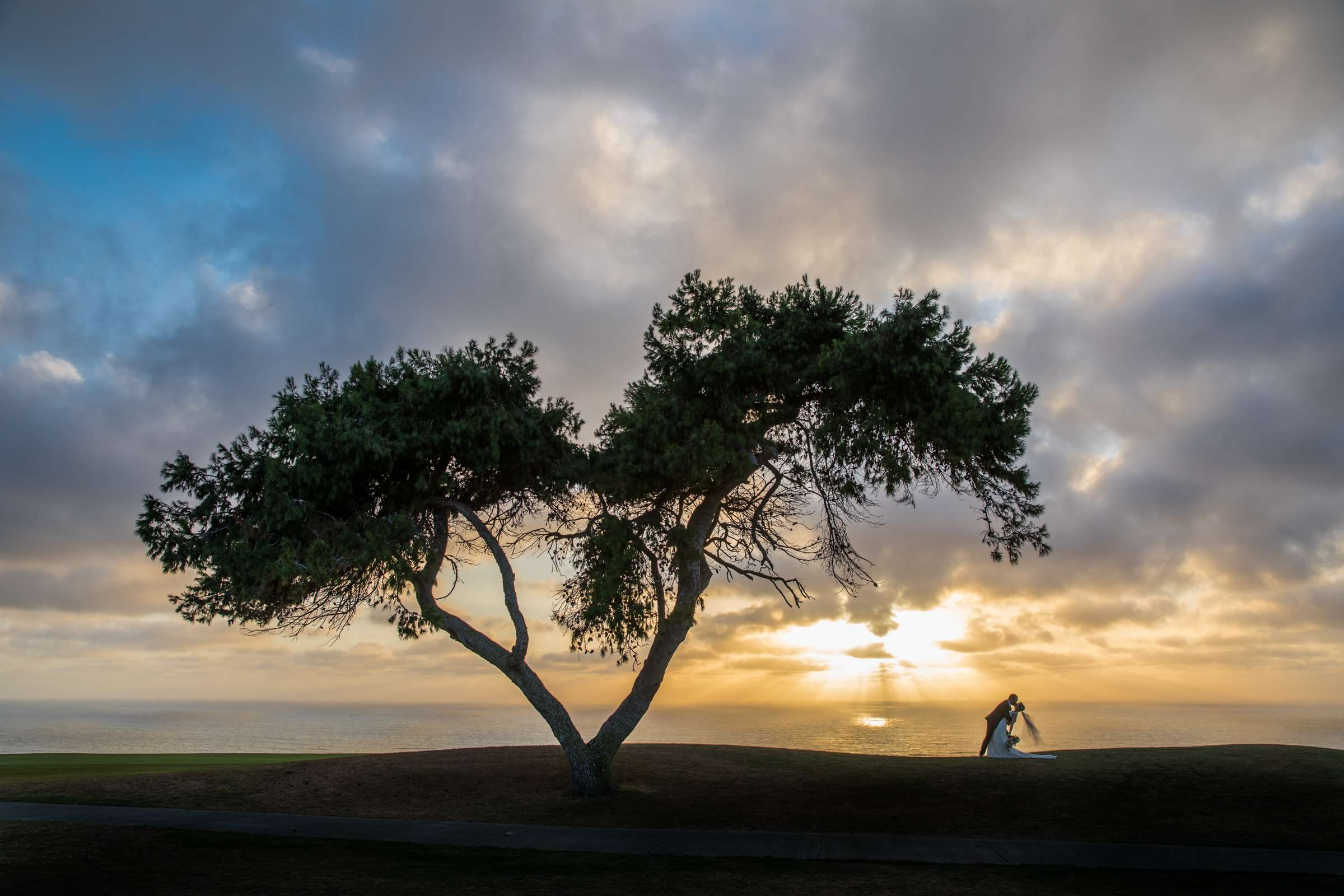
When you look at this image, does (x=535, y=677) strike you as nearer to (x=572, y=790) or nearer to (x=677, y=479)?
(x=572, y=790)

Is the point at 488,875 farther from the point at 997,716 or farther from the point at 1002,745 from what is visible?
the point at 997,716

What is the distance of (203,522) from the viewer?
19.0 metres

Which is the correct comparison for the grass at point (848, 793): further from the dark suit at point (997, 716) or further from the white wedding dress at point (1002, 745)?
the dark suit at point (997, 716)

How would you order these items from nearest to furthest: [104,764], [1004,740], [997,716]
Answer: [1004,740] → [997,716] → [104,764]

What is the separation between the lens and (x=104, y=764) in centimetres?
2734

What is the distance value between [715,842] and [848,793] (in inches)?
207

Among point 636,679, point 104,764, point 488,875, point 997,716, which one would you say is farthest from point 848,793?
point 104,764

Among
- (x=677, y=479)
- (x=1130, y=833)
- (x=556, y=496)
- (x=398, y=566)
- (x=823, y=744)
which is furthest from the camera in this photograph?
(x=823, y=744)

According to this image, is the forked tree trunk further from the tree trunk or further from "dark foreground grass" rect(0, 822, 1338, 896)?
"dark foreground grass" rect(0, 822, 1338, 896)

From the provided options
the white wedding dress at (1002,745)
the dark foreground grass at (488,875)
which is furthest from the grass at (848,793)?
the dark foreground grass at (488,875)

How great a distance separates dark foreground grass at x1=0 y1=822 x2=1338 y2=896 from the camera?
10.5 metres

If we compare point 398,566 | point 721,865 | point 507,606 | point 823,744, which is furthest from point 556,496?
point 823,744

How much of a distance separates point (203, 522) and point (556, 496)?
26.3 feet

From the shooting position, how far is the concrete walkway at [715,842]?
1228 cm
